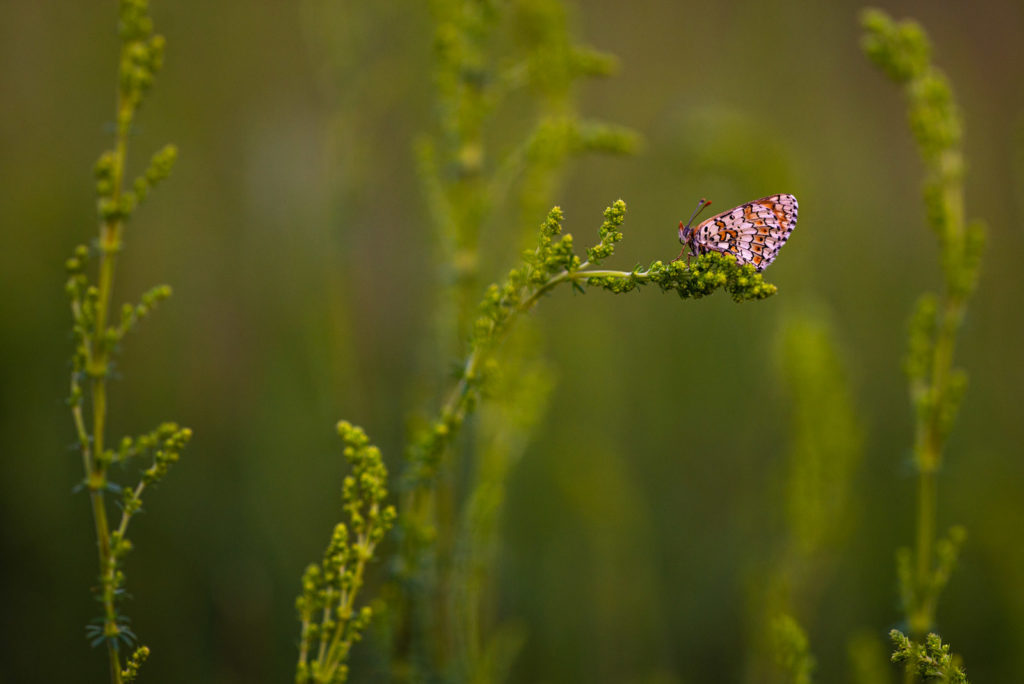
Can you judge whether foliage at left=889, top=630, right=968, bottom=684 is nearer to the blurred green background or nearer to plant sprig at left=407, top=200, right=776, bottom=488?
plant sprig at left=407, top=200, right=776, bottom=488

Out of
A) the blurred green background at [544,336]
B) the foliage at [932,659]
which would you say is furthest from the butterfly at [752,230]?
the blurred green background at [544,336]

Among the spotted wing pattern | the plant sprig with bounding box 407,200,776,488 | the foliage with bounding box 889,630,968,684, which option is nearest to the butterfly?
the spotted wing pattern

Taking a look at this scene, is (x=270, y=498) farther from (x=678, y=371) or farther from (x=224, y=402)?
(x=678, y=371)

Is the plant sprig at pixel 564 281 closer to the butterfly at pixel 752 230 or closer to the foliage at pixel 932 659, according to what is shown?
the butterfly at pixel 752 230

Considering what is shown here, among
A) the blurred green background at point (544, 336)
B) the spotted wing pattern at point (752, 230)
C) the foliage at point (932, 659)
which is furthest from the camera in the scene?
the blurred green background at point (544, 336)

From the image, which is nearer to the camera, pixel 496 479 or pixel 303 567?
pixel 496 479

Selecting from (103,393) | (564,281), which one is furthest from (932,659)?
(103,393)

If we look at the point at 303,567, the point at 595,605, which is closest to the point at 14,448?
the point at 303,567
